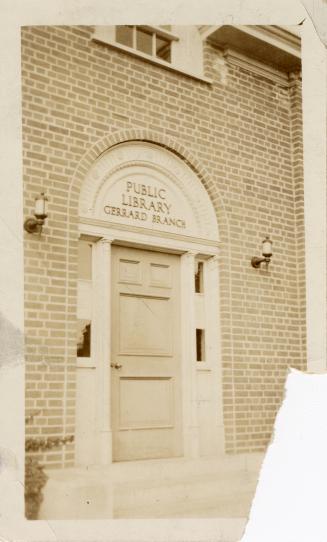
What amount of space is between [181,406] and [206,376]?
189 millimetres

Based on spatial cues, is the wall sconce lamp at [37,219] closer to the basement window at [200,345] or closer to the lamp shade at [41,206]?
the lamp shade at [41,206]

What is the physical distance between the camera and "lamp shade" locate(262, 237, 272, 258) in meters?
3.25

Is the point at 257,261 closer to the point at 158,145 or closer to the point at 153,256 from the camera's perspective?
the point at 153,256

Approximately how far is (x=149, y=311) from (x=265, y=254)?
698 millimetres

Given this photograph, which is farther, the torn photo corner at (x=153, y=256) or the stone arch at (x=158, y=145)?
the stone arch at (x=158, y=145)

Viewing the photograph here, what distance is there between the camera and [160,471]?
2.87 metres

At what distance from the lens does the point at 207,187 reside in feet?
10.6

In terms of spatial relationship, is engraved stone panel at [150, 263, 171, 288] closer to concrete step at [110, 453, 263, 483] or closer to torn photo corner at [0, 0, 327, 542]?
torn photo corner at [0, 0, 327, 542]

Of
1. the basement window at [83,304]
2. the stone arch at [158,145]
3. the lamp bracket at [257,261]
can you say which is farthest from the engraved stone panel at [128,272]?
the lamp bracket at [257,261]

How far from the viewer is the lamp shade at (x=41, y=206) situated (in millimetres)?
2816

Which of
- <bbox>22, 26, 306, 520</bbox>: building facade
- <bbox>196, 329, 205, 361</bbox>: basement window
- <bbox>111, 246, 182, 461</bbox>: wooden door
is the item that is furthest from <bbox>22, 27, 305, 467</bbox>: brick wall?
<bbox>111, 246, 182, 461</bbox>: wooden door

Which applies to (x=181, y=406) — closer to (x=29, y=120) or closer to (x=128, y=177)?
(x=128, y=177)

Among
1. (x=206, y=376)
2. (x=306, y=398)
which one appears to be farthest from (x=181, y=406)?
(x=306, y=398)

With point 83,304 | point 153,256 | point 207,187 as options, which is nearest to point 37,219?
point 83,304
